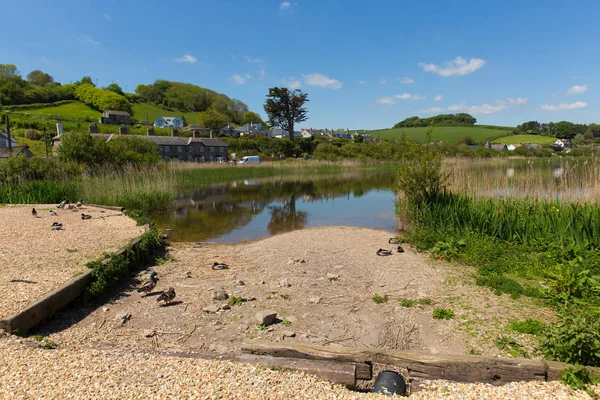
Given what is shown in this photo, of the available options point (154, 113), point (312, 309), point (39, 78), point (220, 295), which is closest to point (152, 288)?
point (220, 295)

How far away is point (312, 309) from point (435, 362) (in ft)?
8.40

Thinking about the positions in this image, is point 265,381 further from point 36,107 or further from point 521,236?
point 36,107

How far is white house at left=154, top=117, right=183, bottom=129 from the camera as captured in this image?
110 metres

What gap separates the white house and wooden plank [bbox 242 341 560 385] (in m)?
113

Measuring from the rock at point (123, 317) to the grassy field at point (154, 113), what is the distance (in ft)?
390

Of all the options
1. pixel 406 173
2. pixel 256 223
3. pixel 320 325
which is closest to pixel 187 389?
pixel 320 325

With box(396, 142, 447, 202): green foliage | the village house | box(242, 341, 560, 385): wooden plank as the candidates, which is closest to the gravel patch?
box(242, 341, 560, 385): wooden plank

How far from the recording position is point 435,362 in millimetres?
3705

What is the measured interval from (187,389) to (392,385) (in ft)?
6.38

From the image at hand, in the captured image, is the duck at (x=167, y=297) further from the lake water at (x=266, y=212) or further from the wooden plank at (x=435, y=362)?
the lake water at (x=266, y=212)

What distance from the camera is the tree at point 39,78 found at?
13295 centimetres

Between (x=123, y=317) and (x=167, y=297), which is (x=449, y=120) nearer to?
(x=167, y=297)

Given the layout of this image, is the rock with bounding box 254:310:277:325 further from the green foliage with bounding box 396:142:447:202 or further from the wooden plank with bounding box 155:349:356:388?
the green foliage with bounding box 396:142:447:202

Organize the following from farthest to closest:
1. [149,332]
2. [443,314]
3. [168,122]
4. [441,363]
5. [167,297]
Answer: [168,122]
[167,297]
[443,314]
[149,332]
[441,363]
